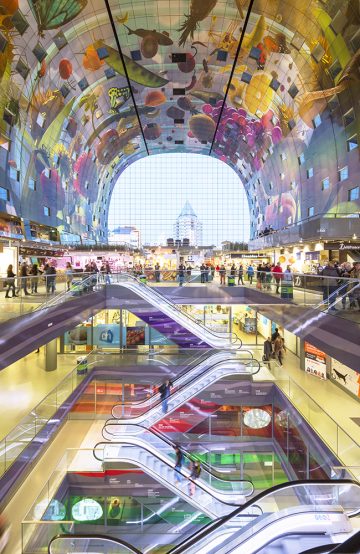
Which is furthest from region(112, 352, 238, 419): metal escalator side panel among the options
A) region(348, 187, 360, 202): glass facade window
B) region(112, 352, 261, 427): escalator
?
region(348, 187, 360, 202): glass facade window

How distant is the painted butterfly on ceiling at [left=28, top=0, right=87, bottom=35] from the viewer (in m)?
15.8

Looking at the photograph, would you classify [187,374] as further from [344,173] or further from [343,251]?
[344,173]

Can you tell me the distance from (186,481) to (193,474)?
11.3 inches

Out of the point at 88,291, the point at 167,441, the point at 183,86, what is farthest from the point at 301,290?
the point at 183,86

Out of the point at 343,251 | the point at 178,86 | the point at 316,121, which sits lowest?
the point at 343,251

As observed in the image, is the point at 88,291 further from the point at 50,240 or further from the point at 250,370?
the point at 50,240

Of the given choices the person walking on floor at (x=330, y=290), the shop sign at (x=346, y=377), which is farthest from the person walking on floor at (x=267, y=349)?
the person walking on floor at (x=330, y=290)

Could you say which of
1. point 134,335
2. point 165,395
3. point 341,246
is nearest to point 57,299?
point 165,395

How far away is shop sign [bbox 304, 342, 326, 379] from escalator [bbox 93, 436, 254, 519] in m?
6.55

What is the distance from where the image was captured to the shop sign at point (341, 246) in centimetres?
1964

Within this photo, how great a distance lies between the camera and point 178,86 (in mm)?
27719

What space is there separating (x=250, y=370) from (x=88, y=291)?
7.57 metres

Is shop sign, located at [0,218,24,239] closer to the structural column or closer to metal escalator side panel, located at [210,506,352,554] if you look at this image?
the structural column

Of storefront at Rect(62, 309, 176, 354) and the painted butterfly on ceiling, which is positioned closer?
the painted butterfly on ceiling
